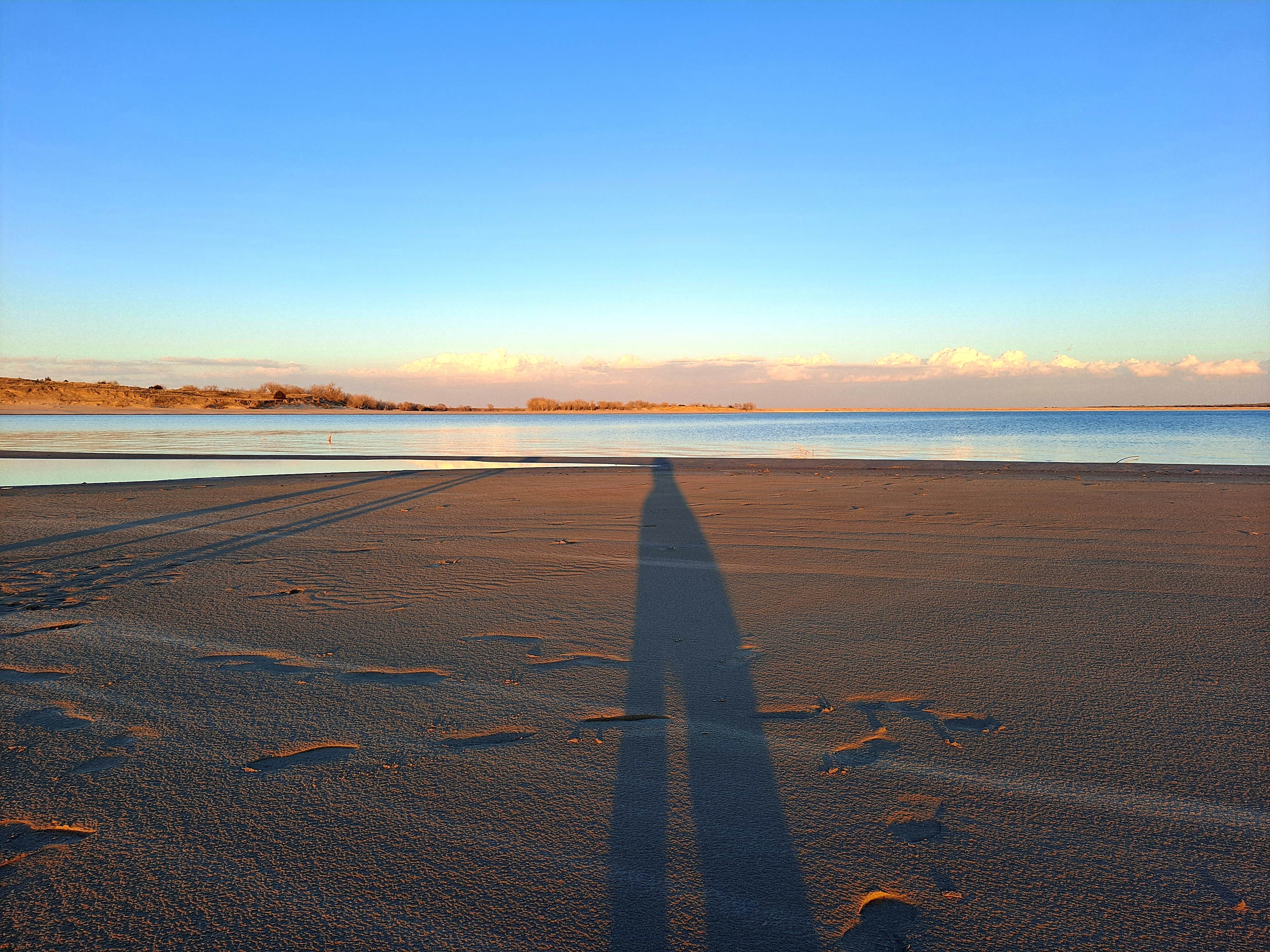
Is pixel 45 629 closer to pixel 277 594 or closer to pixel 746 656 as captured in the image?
pixel 277 594

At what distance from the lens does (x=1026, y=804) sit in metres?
2.23

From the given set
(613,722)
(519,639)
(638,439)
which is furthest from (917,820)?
(638,439)

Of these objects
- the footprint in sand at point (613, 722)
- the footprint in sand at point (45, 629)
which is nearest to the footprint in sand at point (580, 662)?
the footprint in sand at point (613, 722)

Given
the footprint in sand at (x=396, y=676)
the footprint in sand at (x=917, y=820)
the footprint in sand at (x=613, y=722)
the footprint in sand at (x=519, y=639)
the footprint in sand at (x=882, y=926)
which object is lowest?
the footprint in sand at (x=396, y=676)

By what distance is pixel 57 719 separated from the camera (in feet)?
9.54


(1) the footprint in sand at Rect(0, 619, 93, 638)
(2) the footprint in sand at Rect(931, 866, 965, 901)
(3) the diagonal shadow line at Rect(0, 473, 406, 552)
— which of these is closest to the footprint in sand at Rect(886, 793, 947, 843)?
(2) the footprint in sand at Rect(931, 866, 965, 901)

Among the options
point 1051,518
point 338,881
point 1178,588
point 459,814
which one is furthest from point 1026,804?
point 1051,518

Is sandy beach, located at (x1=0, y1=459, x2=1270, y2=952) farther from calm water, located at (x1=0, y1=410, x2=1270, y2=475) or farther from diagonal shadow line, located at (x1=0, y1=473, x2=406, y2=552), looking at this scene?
calm water, located at (x1=0, y1=410, x2=1270, y2=475)

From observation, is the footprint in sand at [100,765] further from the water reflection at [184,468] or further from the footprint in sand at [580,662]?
the water reflection at [184,468]

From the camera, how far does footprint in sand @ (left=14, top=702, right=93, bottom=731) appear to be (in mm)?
2834

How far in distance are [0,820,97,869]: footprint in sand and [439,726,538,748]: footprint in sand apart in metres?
1.10

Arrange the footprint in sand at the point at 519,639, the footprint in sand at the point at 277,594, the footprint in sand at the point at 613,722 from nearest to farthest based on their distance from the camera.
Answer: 1. the footprint in sand at the point at 613,722
2. the footprint in sand at the point at 519,639
3. the footprint in sand at the point at 277,594

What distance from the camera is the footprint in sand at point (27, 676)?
3.31m

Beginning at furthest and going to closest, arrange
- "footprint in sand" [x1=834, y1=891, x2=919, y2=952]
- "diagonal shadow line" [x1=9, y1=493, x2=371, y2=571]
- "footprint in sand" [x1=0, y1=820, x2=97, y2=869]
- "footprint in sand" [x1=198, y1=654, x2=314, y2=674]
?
"diagonal shadow line" [x1=9, y1=493, x2=371, y2=571] → "footprint in sand" [x1=198, y1=654, x2=314, y2=674] → "footprint in sand" [x1=0, y1=820, x2=97, y2=869] → "footprint in sand" [x1=834, y1=891, x2=919, y2=952]
